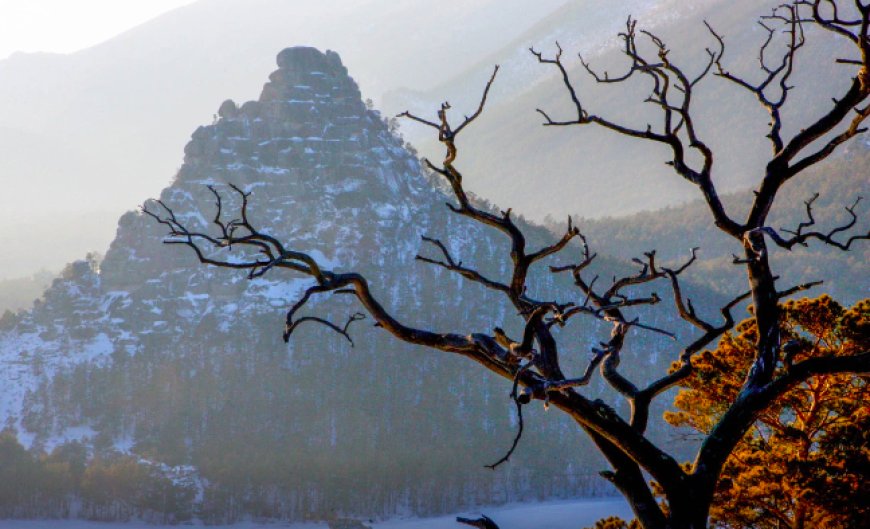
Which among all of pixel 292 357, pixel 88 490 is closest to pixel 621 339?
pixel 88 490

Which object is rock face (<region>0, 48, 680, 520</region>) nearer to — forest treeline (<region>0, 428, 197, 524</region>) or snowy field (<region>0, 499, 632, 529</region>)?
snowy field (<region>0, 499, 632, 529</region>)

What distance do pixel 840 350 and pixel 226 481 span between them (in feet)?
407

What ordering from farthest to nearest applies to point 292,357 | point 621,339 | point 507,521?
point 292,357, point 507,521, point 621,339

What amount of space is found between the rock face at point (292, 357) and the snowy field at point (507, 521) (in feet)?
11.3

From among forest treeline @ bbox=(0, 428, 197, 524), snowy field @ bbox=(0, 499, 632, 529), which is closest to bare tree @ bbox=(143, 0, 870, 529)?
snowy field @ bbox=(0, 499, 632, 529)

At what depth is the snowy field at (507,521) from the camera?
404 ft

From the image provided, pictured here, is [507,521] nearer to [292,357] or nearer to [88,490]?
[292,357]

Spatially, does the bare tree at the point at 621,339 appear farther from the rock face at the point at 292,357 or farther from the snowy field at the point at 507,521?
the rock face at the point at 292,357

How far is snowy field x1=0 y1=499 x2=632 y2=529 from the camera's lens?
404 feet

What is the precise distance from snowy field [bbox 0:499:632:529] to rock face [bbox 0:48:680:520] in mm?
3437

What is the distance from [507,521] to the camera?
126688 mm

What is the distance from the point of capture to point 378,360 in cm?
15625

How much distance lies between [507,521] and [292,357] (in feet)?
146

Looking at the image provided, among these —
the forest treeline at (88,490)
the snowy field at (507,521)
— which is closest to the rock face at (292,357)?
the snowy field at (507,521)
